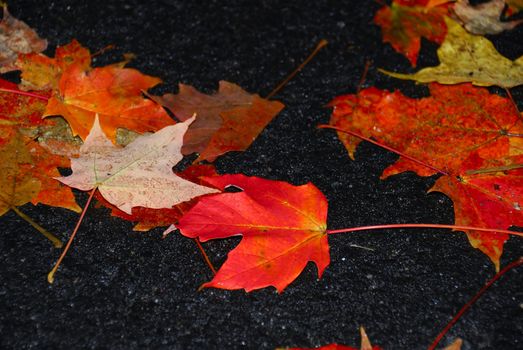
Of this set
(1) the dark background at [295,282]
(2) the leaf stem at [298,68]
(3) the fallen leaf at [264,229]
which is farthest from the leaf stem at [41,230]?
(2) the leaf stem at [298,68]

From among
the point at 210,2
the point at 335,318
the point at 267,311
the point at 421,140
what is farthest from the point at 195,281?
the point at 210,2

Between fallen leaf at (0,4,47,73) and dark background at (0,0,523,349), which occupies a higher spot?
fallen leaf at (0,4,47,73)

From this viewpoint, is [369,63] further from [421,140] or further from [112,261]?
[112,261]

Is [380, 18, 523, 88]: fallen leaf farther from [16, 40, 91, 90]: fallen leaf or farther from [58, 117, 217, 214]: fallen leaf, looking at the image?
[16, 40, 91, 90]: fallen leaf

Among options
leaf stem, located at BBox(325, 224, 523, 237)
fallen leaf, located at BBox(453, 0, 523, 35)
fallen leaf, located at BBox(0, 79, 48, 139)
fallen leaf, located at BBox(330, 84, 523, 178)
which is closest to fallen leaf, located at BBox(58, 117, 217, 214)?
fallen leaf, located at BBox(0, 79, 48, 139)

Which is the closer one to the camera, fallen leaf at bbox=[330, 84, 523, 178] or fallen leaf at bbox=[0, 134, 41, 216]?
fallen leaf at bbox=[0, 134, 41, 216]

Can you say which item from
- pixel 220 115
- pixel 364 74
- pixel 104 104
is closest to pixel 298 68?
pixel 364 74

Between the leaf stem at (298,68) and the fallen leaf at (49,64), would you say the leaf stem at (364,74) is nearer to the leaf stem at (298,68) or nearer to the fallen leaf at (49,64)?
the leaf stem at (298,68)
